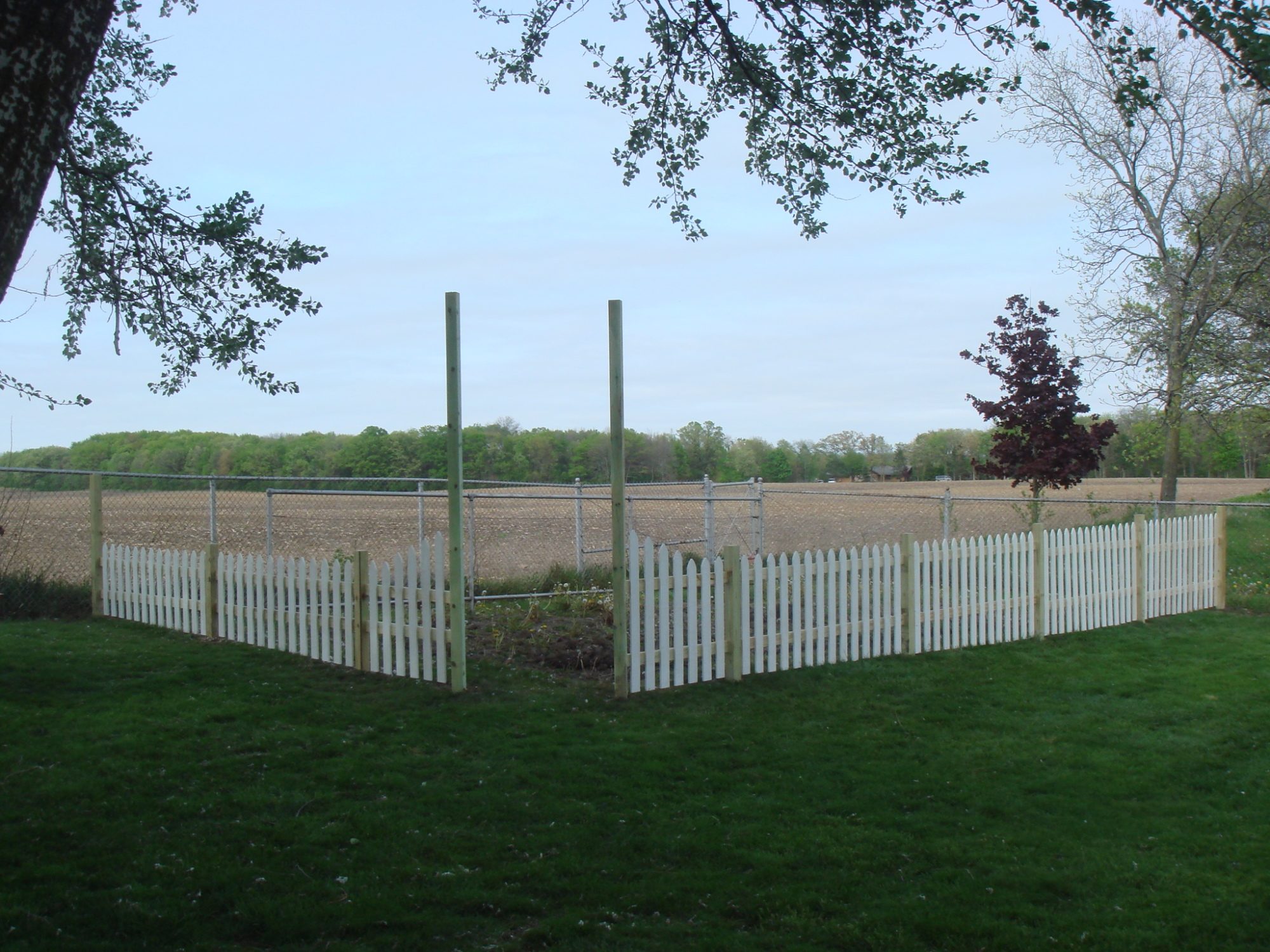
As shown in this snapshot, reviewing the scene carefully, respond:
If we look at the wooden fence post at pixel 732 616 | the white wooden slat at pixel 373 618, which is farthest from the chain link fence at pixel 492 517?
the white wooden slat at pixel 373 618

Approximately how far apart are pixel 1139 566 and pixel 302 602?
33.3 feet

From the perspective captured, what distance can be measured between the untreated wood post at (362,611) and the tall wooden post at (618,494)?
2.15 metres

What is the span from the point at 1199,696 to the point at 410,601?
6569 mm

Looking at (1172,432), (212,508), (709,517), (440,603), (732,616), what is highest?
(1172,432)

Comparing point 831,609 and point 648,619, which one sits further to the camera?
point 831,609

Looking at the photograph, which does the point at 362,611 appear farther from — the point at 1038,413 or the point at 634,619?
the point at 1038,413

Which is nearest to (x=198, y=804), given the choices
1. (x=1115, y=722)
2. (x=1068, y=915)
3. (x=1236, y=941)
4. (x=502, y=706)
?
(x=502, y=706)

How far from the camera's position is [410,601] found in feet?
25.5

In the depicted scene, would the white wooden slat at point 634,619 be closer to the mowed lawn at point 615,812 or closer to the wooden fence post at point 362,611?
the mowed lawn at point 615,812

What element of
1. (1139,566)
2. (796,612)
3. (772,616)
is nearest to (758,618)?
(772,616)

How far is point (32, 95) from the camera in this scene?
255 centimetres

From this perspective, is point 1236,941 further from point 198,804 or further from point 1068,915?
point 198,804

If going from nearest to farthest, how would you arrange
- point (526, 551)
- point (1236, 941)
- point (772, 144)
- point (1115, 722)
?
1. point (1236, 941)
2. point (1115, 722)
3. point (772, 144)
4. point (526, 551)

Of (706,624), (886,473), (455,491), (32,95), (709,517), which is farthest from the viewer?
(886,473)
